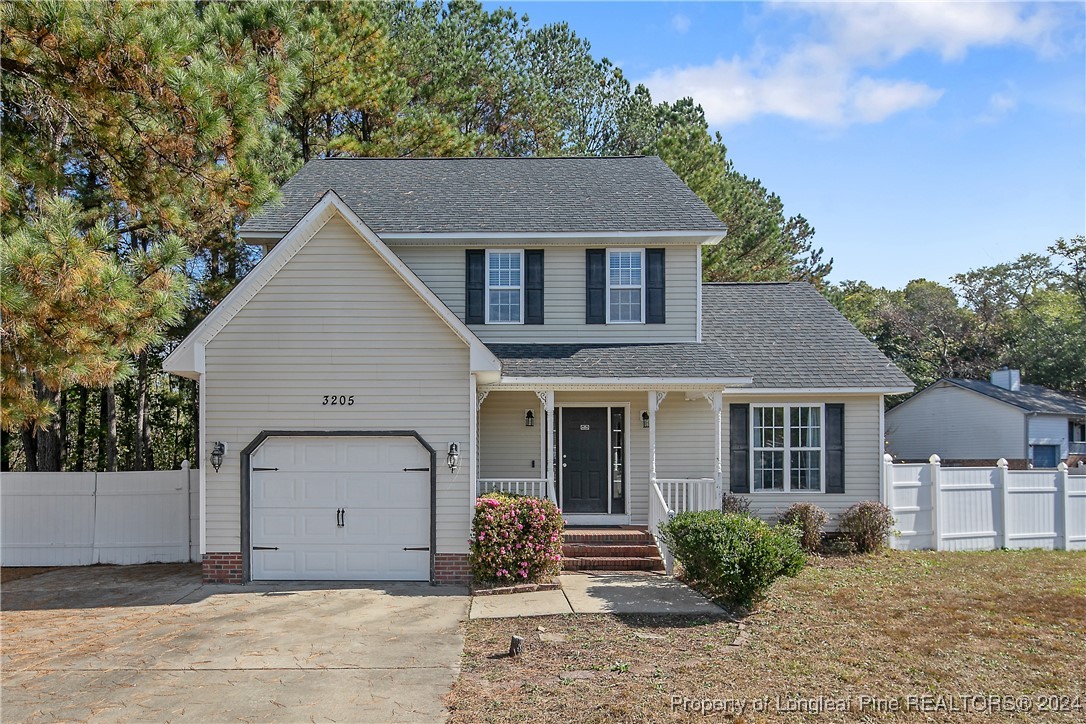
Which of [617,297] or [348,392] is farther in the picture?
[617,297]

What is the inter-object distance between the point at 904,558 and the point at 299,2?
18.6 metres

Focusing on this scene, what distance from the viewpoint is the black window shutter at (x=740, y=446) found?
15.1 meters

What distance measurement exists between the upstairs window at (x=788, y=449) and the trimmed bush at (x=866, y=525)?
842 mm

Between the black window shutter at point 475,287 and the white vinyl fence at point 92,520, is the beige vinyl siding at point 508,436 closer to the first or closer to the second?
the black window shutter at point 475,287

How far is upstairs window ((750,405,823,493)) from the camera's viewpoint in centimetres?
1515

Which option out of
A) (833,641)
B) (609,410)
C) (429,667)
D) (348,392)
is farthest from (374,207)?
(833,641)

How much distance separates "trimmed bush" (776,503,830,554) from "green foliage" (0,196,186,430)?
36.7ft

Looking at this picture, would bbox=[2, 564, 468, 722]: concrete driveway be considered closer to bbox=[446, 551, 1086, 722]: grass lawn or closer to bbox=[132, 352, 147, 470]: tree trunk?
bbox=[446, 551, 1086, 722]: grass lawn

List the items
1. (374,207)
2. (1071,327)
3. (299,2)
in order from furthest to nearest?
(1071,327) < (299,2) < (374,207)

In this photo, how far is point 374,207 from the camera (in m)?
15.5

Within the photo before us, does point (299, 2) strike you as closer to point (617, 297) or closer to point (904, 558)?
point (617, 297)

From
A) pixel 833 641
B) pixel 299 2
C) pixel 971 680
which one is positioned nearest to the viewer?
pixel 971 680

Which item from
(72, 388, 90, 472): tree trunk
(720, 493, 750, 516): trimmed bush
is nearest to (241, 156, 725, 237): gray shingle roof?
(720, 493, 750, 516): trimmed bush

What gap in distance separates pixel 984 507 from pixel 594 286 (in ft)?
30.0
